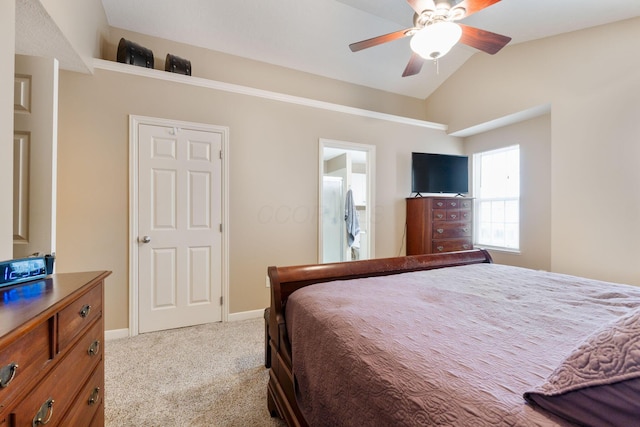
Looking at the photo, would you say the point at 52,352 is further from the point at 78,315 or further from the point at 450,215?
the point at 450,215

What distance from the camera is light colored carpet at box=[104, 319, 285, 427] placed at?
5.19 ft

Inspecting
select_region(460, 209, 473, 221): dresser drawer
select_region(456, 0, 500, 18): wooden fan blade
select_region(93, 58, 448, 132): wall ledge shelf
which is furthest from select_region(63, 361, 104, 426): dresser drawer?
select_region(460, 209, 473, 221): dresser drawer

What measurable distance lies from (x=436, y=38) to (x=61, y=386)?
2.59 m

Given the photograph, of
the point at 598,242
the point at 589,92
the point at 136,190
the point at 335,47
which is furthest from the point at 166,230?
the point at 589,92

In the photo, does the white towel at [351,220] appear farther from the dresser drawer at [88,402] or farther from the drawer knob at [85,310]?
the drawer knob at [85,310]

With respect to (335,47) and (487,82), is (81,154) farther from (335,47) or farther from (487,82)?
(487,82)

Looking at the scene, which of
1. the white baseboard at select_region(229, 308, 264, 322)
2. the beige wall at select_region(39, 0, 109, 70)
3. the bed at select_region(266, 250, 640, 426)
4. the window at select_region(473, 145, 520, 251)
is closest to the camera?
the bed at select_region(266, 250, 640, 426)

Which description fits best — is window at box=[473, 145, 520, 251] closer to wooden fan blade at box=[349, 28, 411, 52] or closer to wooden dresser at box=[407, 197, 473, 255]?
wooden dresser at box=[407, 197, 473, 255]

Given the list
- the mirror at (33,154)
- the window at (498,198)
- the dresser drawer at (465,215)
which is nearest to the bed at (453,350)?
the mirror at (33,154)

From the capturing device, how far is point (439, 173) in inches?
161

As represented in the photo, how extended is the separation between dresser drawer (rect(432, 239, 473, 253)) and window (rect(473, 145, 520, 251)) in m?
0.54

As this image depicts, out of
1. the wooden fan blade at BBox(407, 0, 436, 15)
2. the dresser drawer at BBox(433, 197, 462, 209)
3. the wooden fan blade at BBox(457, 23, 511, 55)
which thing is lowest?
the dresser drawer at BBox(433, 197, 462, 209)

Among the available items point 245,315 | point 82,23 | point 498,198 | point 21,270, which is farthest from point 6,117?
point 498,198

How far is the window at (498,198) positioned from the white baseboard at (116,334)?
482 cm
